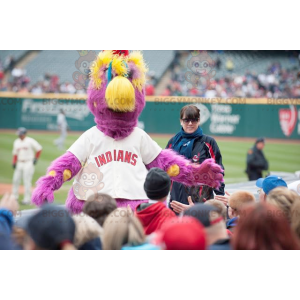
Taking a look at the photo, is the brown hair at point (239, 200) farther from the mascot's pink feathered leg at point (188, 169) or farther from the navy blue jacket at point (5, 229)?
the navy blue jacket at point (5, 229)

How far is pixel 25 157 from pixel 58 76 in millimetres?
4400

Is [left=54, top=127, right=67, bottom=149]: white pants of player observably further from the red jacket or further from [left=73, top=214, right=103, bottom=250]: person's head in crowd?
[left=73, top=214, right=103, bottom=250]: person's head in crowd

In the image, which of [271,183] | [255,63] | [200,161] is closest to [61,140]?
[255,63]

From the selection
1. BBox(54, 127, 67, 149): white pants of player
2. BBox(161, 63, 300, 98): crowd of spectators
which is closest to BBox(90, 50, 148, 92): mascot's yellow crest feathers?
BBox(54, 127, 67, 149): white pants of player

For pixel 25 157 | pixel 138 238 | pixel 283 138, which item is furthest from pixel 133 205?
pixel 283 138

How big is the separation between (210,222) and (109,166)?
127 cm

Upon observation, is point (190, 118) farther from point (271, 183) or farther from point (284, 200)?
point (284, 200)

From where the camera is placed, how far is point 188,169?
3.95 m

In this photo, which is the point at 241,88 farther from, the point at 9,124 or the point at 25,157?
the point at 25,157

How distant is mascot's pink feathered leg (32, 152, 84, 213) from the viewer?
138 inches

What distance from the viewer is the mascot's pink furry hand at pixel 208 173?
3.92 metres

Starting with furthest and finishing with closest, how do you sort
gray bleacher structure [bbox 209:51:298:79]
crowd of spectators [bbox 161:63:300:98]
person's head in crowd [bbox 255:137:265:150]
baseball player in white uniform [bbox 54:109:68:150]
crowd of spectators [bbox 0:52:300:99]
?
gray bleacher structure [bbox 209:51:298:79] < crowd of spectators [bbox 161:63:300:98] < crowd of spectators [bbox 0:52:300:99] < baseball player in white uniform [bbox 54:109:68:150] < person's head in crowd [bbox 255:137:265:150]

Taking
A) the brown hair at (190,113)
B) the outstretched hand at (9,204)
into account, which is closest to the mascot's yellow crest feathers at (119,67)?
the brown hair at (190,113)

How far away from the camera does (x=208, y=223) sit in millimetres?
2652
